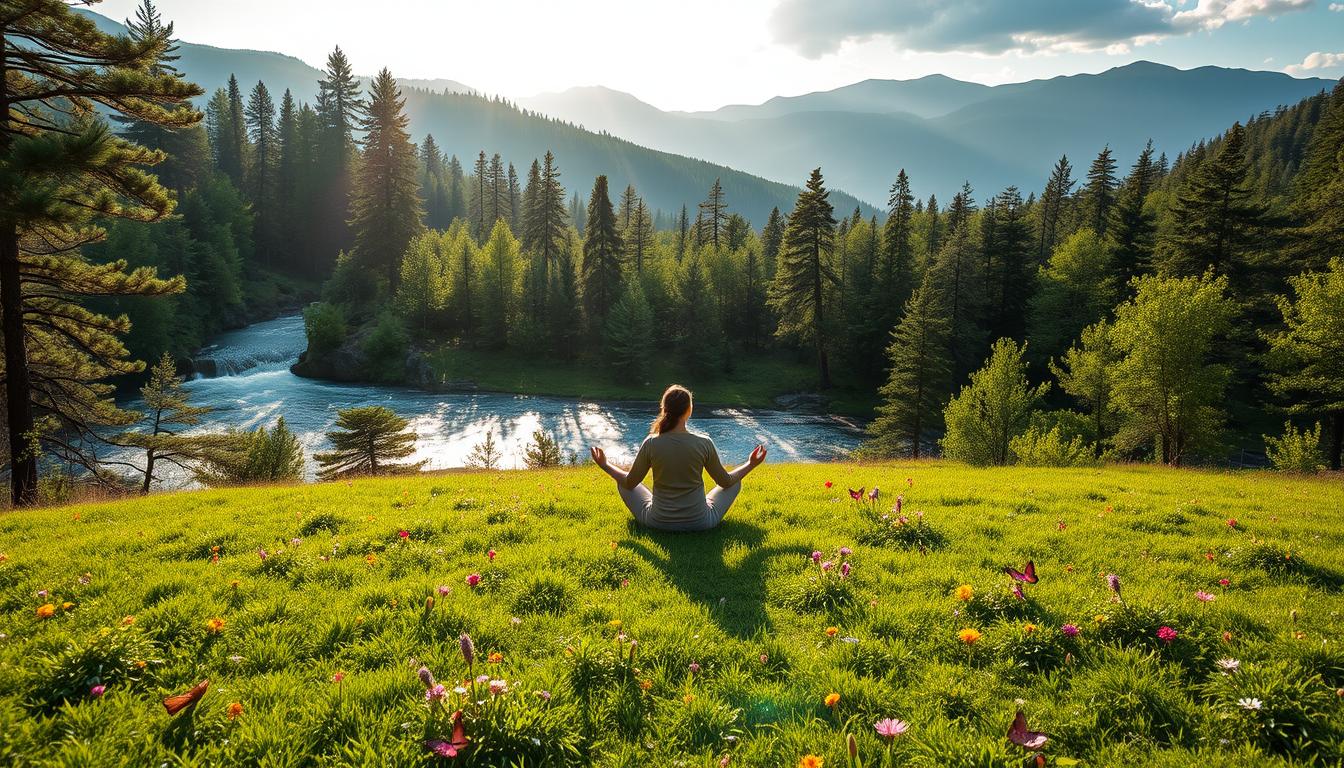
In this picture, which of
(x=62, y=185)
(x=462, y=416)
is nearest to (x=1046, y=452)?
(x=62, y=185)

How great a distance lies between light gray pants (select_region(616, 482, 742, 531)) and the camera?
8.09 m

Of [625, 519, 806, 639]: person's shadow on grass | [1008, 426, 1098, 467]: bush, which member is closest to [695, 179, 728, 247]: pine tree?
[1008, 426, 1098, 467]: bush

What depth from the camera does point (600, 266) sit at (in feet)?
203

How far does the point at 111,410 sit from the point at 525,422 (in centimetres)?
3097

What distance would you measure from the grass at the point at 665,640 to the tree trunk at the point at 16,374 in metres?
5.51

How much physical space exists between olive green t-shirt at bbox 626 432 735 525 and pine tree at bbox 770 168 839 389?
4962 centimetres

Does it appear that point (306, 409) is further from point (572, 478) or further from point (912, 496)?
point (912, 496)

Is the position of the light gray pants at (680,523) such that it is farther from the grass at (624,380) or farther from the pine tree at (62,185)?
the grass at (624,380)

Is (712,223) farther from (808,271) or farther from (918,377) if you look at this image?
(918,377)

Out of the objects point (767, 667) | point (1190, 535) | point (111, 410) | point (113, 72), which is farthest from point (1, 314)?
point (1190, 535)

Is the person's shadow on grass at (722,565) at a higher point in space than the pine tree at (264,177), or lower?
lower

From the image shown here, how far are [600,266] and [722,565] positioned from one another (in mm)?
57693

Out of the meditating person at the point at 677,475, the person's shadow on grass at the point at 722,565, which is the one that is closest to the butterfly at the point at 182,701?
the person's shadow on grass at the point at 722,565

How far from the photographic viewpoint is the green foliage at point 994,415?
94.1ft
